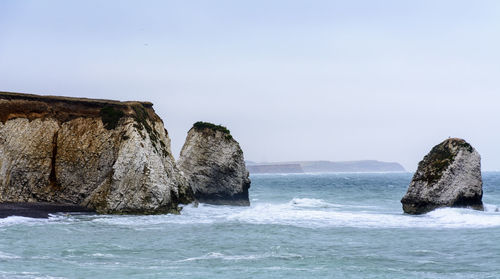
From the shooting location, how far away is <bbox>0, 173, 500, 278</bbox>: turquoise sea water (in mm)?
22453

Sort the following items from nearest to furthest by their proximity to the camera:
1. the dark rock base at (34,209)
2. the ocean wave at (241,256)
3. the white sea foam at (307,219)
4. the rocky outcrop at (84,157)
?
the ocean wave at (241,256) < the white sea foam at (307,219) < the dark rock base at (34,209) < the rocky outcrop at (84,157)

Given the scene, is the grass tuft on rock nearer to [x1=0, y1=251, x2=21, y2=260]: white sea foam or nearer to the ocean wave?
[x1=0, y1=251, x2=21, y2=260]: white sea foam

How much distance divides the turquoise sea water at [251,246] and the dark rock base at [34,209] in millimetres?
1188

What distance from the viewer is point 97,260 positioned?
2447 centimetres

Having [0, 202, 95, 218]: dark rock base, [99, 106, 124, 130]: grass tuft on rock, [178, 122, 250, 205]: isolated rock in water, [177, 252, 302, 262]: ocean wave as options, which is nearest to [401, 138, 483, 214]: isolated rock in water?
[178, 122, 250, 205]: isolated rock in water

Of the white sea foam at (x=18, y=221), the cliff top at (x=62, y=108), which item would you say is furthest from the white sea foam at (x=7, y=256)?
the cliff top at (x=62, y=108)

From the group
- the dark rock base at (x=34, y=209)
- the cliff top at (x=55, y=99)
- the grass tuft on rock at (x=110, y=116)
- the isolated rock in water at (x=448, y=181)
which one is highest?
the cliff top at (x=55, y=99)

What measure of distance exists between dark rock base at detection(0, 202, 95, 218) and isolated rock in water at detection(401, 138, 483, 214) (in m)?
20.7

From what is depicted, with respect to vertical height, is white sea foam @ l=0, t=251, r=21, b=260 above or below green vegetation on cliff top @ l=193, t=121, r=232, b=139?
below

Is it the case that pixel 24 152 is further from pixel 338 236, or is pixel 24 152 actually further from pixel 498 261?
pixel 498 261

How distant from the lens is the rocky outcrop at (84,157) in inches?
1591

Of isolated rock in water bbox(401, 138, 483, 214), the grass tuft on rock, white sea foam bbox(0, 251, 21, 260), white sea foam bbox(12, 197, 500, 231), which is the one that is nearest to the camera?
white sea foam bbox(0, 251, 21, 260)

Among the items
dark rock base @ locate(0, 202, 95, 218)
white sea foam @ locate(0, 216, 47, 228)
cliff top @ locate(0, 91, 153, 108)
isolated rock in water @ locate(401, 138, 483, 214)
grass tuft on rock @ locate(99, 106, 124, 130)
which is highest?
cliff top @ locate(0, 91, 153, 108)

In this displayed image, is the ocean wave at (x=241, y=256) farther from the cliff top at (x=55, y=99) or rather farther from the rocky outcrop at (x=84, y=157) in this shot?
the cliff top at (x=55, y=99)
